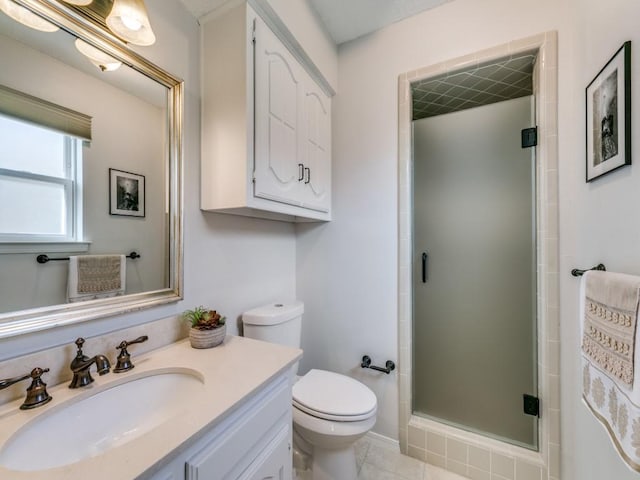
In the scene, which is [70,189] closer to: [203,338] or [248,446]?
[203,338]

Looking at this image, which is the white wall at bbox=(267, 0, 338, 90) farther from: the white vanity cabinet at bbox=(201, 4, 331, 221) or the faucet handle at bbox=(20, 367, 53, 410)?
the faucet handle at bbox=(20, 367, 53, 410)

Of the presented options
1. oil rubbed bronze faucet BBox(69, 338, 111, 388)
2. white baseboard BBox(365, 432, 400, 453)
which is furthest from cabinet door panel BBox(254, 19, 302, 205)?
white baseboard BBox(365, 432, 400, 453)

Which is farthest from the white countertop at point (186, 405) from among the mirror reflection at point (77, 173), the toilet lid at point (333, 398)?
the toilet lid at point (333, 398)

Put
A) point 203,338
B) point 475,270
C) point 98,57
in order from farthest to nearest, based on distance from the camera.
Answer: point 475,270, point 203,338, point 98,57

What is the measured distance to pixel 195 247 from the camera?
1127mm

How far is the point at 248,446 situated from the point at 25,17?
1.30m

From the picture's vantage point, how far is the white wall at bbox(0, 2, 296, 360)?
85cm

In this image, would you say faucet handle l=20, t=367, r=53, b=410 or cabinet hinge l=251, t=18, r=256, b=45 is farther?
cabinet hinge l=251, t=18, r=256, b=45

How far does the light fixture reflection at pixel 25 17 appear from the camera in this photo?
2.20 ft

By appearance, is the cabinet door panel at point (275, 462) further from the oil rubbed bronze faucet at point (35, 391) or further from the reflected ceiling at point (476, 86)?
the reflected ceiling at point (476, 86)

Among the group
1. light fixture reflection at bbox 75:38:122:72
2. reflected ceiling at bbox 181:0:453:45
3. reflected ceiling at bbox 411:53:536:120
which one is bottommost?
light fixture reflection at bbox 75:38:122:72

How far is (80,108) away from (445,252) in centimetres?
192

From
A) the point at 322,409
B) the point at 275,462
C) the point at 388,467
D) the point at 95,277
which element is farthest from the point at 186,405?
the point at 388,467

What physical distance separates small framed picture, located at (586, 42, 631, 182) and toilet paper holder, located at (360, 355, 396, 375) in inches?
48.6
